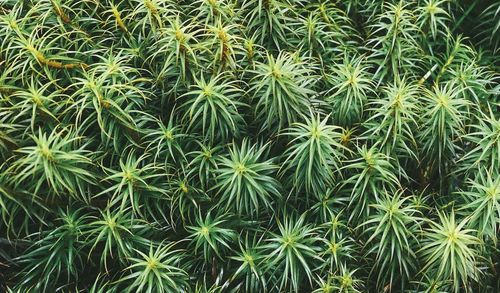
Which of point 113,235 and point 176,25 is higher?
point 176,25

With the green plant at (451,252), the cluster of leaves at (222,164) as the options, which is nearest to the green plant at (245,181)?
the cluster of leaves at (222,164)

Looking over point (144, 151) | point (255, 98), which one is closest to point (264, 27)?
point (255, 98)

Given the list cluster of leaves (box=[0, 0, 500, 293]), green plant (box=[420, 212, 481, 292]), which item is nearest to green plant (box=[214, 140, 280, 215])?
cluster of leaves (box=[0, 0, 500, 293])

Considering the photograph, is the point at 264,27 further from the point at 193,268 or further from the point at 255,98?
the point at 193,268

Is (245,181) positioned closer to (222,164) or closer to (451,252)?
(222,164)

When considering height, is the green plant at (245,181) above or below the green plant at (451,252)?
above

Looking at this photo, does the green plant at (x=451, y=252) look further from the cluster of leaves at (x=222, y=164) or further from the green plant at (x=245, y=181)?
the green plant at (x=245, y=181)

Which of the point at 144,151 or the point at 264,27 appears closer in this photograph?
the point at 144,151

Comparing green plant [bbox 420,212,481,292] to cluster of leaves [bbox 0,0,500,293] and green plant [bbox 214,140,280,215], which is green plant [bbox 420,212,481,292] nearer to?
cluster of leaves [bbox 0,0,500,293]
